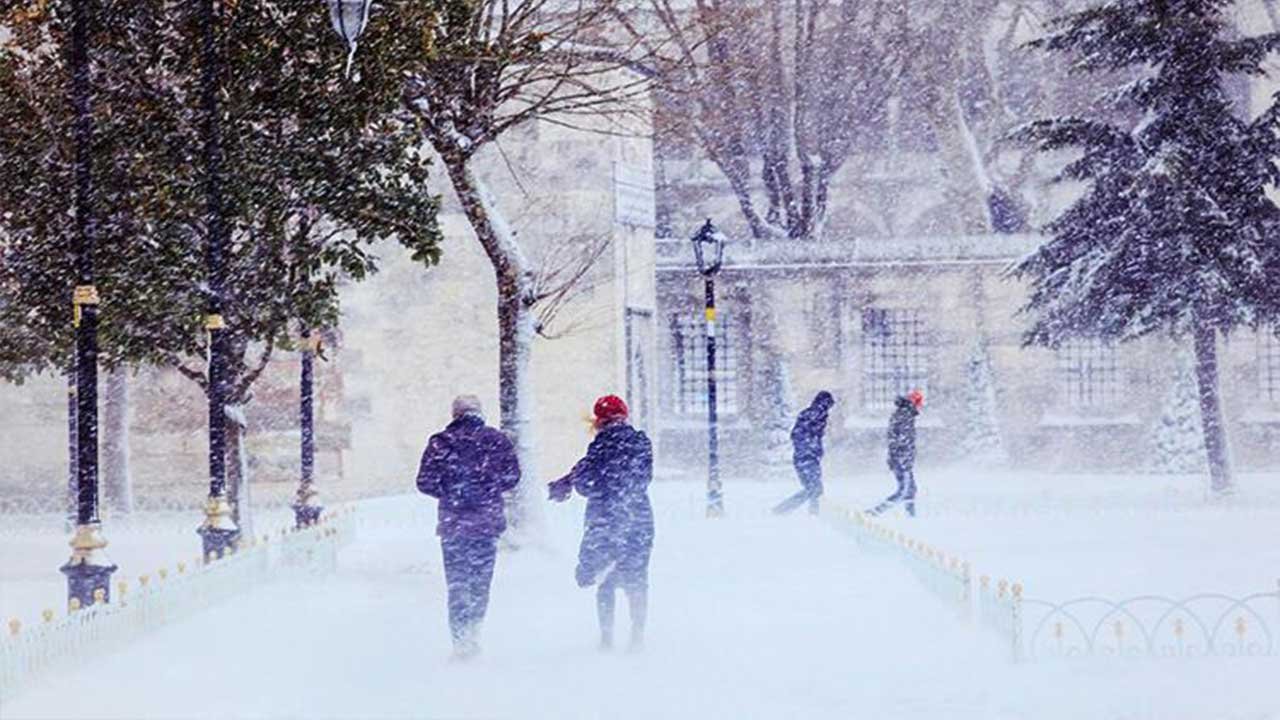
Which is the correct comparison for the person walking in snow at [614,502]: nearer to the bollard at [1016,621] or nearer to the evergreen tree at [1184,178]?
the bollard at [1016,621]

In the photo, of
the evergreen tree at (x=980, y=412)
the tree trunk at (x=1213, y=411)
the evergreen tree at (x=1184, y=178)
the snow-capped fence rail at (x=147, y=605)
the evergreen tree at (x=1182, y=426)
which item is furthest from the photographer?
the evergreen tree at (x=980, y=412)

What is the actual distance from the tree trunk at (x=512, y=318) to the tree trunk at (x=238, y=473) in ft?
9.76

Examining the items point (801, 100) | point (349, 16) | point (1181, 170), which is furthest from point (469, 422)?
point (801, 100)

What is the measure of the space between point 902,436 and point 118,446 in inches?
494

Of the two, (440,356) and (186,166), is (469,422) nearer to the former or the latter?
(186,166)

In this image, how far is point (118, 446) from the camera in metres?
26.7

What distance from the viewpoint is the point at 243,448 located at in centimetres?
1894

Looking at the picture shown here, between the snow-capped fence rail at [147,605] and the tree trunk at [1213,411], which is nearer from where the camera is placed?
the snow-capped fence rail at [147,605]

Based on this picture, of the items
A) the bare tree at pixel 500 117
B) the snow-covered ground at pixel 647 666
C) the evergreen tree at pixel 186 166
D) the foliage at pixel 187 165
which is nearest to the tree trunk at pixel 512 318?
the bare tree at pixel 500 117

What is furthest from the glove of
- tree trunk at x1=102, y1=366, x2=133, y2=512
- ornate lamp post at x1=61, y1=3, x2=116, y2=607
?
tree trunk at x1=102, y1=366, x2=133, y2=512

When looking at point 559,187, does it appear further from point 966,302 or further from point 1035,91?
point 1035,91

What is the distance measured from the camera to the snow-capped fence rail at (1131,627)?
1082 cm

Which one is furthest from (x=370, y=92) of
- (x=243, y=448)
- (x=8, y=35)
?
(x=8, y=35)

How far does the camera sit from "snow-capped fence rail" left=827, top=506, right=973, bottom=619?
13133 mm
